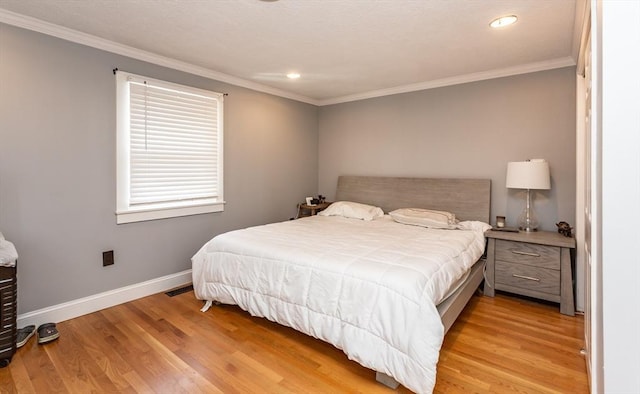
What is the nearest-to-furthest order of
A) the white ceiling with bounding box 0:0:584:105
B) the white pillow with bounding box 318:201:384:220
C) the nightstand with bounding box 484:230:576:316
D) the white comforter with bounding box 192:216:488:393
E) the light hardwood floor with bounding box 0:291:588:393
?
1. the white comforter with bounding box 192:216:488:393
2. the light hardwood floor with bounding box 0:291:588:393
3. the white ceiling with bounding box 0:0:584:105
4. the nightstand with bounding box 484:230:576:316
5. the white pillow with bounding box 318:201:384:220

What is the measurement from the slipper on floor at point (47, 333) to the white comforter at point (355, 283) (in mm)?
977

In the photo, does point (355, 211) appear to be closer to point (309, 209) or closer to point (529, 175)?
point (309, 209)

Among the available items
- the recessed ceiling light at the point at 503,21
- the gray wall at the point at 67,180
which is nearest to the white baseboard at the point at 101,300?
the gray wall at the point at 67,180

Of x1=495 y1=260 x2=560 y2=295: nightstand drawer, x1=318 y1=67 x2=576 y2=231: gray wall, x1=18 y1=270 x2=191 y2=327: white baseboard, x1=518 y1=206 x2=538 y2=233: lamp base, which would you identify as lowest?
x1=18 y1=270 x2=191 y2=327: white baseboard

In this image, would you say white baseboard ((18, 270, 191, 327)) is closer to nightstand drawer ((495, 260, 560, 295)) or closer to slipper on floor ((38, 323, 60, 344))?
slipper on floor ((38, 323, 60, 344))

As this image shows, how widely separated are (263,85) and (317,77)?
74cm

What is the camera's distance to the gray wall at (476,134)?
3113 millimetres

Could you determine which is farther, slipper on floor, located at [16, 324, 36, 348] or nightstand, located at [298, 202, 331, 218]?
nightstand, located at [298, 202, 331, 218]

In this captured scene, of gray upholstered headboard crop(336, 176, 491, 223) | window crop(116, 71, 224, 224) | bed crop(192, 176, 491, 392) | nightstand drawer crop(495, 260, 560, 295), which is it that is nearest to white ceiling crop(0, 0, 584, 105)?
window crop(116, 71, 224, 224)

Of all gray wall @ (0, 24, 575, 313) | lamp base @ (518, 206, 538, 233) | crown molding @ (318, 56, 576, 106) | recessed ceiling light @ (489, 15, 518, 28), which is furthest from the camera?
lamp base @ (518, 206, 538, 233)

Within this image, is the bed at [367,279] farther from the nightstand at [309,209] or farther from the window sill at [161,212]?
the nightstand at [309,209]

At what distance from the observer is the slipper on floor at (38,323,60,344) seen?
2199mm

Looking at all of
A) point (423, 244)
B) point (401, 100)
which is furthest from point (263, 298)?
point (401, 100)

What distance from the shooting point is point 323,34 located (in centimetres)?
252
